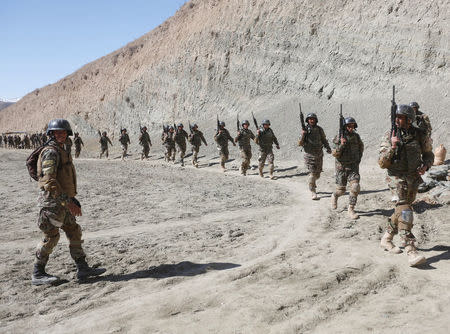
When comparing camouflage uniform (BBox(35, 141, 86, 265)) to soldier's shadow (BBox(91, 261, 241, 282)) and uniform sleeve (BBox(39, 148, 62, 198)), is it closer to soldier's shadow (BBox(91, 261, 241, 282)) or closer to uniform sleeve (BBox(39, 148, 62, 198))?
uniform sleeve (BBox(39, 148, 62, 198))

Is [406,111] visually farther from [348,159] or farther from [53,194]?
[53,194]

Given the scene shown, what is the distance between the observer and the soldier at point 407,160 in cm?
482

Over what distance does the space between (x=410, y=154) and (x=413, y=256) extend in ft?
4.02

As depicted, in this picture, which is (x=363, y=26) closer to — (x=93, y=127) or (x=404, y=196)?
(x=404, y=196)

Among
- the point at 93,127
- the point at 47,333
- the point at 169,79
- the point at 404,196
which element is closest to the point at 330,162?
the point at 404,196

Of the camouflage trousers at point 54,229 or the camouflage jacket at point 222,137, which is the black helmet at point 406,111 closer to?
the camouflage trousers at point 54,229

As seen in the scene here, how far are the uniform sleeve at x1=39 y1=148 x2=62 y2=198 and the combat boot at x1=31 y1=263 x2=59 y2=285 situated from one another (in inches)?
37.5

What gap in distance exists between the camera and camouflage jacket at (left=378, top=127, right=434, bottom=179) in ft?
15.9

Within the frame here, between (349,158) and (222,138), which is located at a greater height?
(222,138)

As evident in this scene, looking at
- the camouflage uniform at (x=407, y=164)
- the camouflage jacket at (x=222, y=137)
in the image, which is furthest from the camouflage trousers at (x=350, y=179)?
the camouflage jacket at (x=222, y=137)

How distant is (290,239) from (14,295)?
3.88 metres

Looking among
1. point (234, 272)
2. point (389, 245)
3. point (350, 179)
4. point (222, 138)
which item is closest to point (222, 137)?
point (222, 138)

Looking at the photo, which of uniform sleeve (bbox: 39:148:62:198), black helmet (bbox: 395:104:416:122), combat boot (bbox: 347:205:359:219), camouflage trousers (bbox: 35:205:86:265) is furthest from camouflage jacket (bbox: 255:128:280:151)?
uniform sleeve (bbox: 39:148:62:198)

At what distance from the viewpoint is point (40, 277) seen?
4.83m
